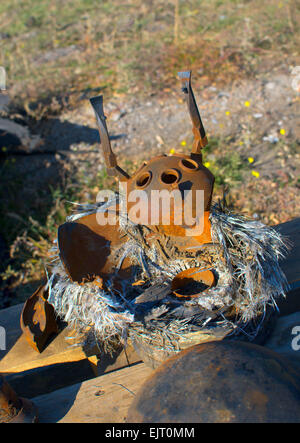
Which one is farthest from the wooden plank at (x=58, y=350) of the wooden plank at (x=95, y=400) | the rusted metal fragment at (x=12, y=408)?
the rusted metal fragment at (x=12, y=408)

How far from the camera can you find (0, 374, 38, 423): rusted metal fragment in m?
1.49

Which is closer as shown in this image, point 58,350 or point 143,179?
point 143,179

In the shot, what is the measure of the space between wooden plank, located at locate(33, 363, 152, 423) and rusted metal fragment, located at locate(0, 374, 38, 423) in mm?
117

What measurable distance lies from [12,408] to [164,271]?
3.40 ft

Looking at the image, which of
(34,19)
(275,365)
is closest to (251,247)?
(275,365)

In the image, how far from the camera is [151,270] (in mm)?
2182

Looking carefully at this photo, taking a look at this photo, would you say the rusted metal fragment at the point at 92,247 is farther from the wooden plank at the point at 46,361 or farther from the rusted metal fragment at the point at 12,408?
the rusted metal fragment at the point at 12,408

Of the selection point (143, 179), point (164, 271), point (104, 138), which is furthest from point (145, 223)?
point (164, 271)

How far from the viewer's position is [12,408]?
1519mm

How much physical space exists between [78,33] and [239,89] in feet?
11.7

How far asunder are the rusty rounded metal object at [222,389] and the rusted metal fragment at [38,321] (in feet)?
2.60

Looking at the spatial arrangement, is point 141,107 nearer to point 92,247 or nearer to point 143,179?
point 92,247

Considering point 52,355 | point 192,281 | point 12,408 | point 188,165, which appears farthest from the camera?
point 192,281

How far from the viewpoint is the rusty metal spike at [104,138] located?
169cm
